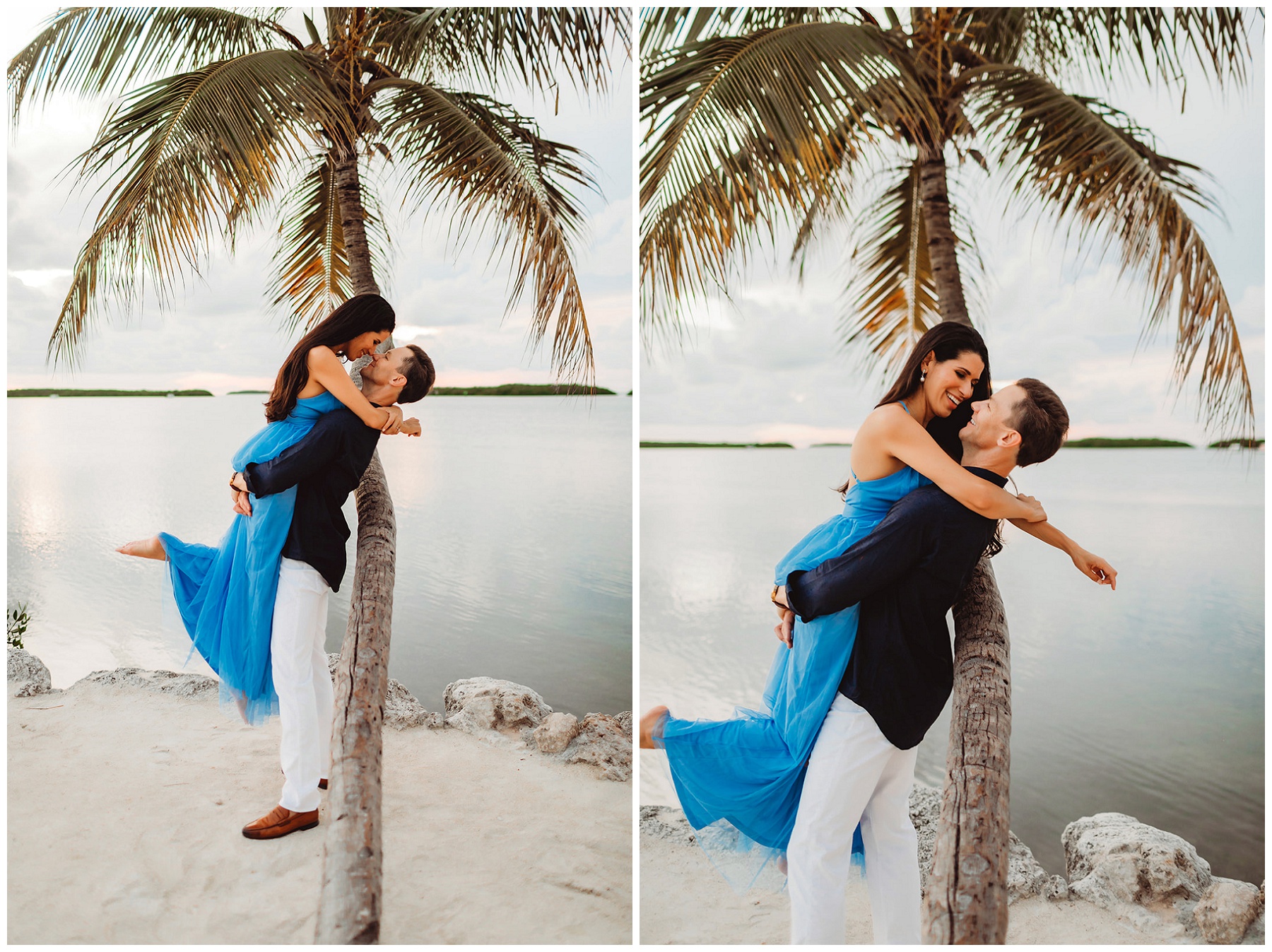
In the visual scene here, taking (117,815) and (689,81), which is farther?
(117,815)

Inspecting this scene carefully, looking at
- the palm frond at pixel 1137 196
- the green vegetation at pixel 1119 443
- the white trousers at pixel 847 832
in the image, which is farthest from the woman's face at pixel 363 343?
the green vegetation at pixel 1119 443

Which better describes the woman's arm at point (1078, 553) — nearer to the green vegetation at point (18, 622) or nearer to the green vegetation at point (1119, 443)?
the green vegetation at point (1119, 443)

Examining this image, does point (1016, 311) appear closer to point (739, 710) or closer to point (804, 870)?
point (739, 710)

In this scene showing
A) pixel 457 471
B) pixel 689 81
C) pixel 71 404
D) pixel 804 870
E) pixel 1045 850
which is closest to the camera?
pixel 804 870

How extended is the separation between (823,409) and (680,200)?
103 centimetres

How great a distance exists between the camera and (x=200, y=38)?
8.46ft

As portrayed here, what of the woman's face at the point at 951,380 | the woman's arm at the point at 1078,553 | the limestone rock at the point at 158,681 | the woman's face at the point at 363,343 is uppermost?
the woman's face at the point at 363,343

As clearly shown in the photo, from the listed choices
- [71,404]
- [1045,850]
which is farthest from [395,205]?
[1045,850]

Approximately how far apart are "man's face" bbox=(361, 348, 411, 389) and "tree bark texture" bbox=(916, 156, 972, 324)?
163 cm

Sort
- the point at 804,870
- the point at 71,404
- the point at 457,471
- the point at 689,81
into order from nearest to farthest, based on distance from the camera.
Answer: the point at 804,870
the point at 689,81
the point at 71,404
the point at 457,471

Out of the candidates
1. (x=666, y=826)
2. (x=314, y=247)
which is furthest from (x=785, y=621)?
(x=314, y=247)

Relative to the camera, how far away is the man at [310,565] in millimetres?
2357

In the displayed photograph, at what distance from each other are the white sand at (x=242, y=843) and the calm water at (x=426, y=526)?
35 centimetres

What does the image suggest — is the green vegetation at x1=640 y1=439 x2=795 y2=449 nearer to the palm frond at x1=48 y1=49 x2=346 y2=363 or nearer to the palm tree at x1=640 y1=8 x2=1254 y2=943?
the palm tree at x1=640 y1=8 x2=1254 y2=943
